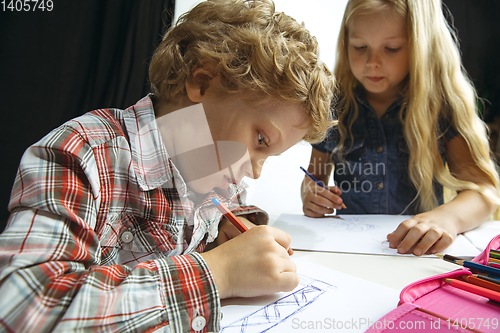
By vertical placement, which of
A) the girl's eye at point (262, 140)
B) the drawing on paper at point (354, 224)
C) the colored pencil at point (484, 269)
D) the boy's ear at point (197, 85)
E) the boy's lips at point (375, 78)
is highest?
the boy's lips at point (375, 78)

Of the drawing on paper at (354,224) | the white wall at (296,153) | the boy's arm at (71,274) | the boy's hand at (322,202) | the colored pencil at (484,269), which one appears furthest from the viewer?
the white wall at (296,153)

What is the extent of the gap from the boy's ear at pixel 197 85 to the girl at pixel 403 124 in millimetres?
434

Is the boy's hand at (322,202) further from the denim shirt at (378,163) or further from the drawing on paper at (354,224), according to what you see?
the denim shirt at (378,163)

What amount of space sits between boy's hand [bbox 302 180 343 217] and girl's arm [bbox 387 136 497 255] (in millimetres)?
206

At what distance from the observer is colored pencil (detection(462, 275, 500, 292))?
37 centimetres

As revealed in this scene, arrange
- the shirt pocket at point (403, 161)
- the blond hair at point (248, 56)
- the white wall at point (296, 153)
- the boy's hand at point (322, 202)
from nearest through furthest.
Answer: the blond hair at point (248, 56) → the boy's hand at point (322, 202) → the shirt pocket at point (403, 161) → the white wall at point (296, 153)

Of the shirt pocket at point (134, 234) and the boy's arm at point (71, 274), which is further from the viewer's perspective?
the shirt pocket at point (134, 234)

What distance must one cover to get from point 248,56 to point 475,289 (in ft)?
1.46

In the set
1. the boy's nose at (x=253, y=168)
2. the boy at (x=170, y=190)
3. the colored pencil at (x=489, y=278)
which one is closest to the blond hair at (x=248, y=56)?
the boy at (x=170, y=190)

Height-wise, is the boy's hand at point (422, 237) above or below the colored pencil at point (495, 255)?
below

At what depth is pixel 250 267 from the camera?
1.23 ft

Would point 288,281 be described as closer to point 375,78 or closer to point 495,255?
point 495,255

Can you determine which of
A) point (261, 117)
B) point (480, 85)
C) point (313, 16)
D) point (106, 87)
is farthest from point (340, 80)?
point (480, 85)

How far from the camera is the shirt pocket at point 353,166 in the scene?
0.95m
